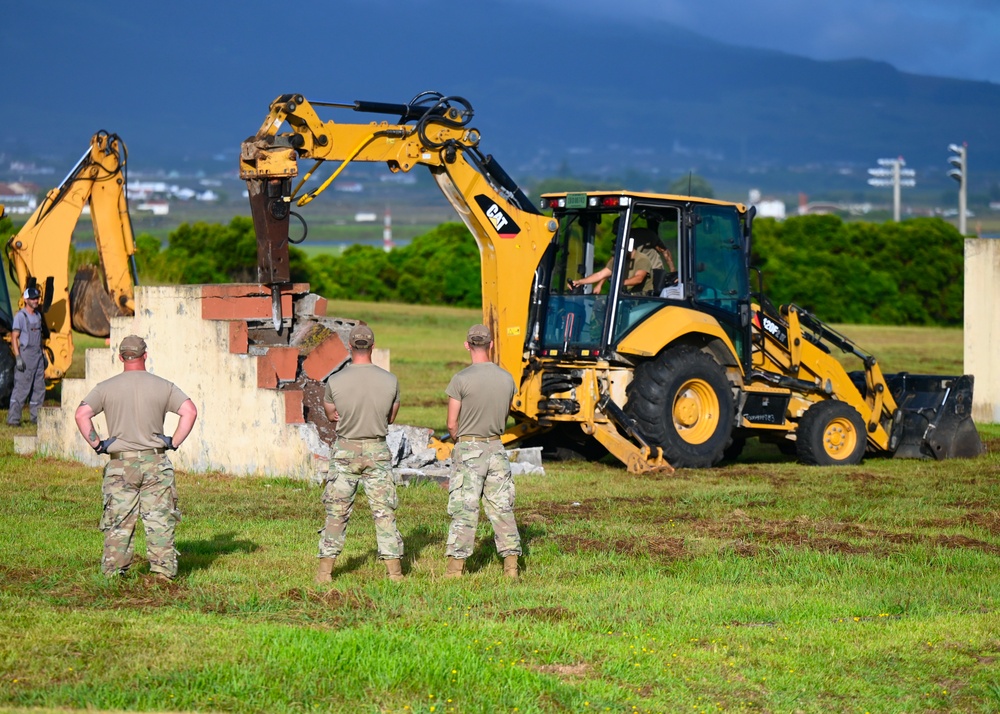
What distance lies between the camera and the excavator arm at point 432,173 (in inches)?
589

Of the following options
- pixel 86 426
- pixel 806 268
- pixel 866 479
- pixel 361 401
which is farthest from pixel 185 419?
pixel 806 268

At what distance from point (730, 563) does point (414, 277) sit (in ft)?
157

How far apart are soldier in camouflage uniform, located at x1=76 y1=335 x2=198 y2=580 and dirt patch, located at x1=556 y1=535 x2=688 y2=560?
320cm

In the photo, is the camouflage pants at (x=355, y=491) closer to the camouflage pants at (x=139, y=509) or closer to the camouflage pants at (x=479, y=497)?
the camouflage pants at (x=479, y=497)

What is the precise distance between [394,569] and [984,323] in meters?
13.6

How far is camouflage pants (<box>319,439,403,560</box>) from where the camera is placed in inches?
401

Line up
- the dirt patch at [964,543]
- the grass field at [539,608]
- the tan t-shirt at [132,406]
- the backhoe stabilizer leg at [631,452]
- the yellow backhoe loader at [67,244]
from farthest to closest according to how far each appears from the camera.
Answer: the yellow backhoe loader at [67,244], the backhoe stabilizer leg at [631,452], the dirt patch at [964,543], the tan t-shirt at [132,406], the grass field at [539,608]

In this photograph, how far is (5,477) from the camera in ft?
49.6

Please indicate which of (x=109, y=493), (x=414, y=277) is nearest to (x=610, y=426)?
(x=109, y=493)

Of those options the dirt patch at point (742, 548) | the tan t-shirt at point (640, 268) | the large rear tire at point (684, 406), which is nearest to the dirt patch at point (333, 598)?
the dirt patch at point (742, 548)

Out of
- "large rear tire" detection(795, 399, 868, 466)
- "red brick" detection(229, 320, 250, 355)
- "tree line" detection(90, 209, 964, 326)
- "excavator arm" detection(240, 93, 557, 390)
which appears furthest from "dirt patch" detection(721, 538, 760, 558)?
"tree line" detection(90, 209, 964, 326)

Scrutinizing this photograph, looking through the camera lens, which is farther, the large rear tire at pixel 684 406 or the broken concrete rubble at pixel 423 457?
the large rear tire at pixel 684 406

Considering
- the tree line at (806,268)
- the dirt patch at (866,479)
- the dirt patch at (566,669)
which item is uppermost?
the tree line at (806,268)

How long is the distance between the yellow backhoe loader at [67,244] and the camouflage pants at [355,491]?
11.5m
